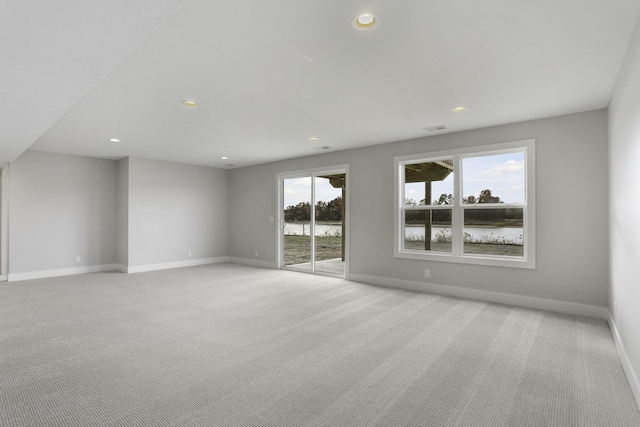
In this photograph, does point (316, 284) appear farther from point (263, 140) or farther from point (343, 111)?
point (343, 111)

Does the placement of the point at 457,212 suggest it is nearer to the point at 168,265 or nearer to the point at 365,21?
the point at 365,21

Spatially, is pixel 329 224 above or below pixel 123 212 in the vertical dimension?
below

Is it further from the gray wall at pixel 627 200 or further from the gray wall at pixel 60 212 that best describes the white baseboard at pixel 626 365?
the gray wall at pixel 60 212

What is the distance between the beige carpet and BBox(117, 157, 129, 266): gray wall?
2.28m

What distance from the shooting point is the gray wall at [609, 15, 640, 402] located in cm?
229

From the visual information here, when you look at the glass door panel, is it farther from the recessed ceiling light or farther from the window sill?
the recessed ceiling light

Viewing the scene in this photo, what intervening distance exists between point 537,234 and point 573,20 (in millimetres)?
2888

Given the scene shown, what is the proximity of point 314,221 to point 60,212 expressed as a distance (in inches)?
201

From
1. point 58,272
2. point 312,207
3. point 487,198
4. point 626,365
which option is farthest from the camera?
point 312,207

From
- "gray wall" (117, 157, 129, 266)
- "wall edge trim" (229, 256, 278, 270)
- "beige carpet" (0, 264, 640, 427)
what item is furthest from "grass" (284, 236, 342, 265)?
"gray wall" (117, 157, 129, 266)

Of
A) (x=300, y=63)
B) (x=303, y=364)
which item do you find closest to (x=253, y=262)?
(x=303, y=364)

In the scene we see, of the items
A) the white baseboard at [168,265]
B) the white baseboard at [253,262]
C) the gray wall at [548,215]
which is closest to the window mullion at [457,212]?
the gray wall at [548,215]

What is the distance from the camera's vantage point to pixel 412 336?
3.35m

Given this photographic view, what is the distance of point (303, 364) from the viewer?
2738 mm
